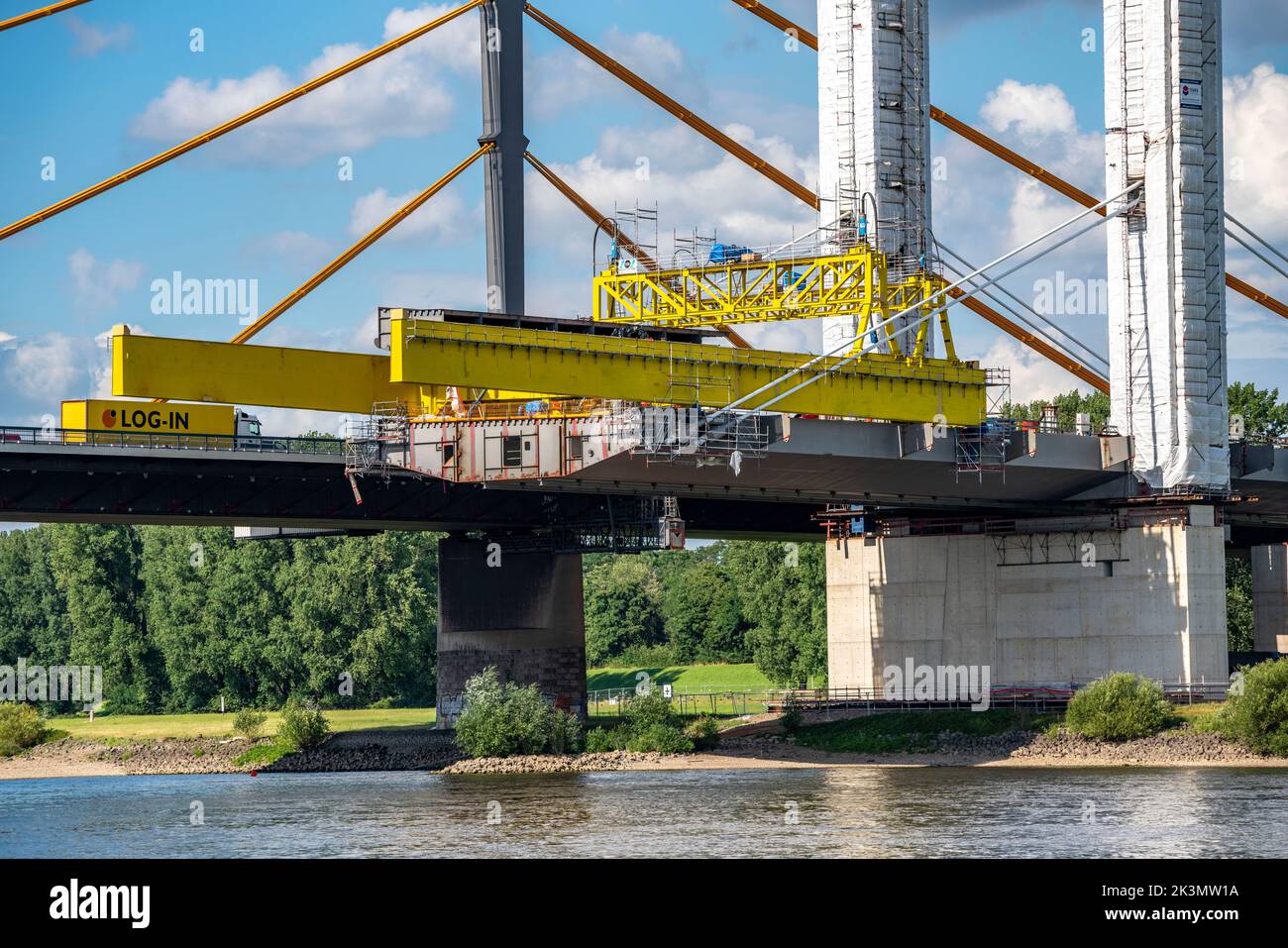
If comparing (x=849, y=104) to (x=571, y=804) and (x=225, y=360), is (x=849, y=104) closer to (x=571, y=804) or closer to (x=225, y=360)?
(x=225, y=360)

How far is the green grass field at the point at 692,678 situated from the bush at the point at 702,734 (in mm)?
67444

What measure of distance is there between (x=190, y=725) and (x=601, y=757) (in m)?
Result: 39.6

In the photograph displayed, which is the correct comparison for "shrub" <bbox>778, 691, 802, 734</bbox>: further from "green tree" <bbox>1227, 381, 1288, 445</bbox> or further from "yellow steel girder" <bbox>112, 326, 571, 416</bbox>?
"green tree" <bbox>1227, 381, 1288, 445</bbox>

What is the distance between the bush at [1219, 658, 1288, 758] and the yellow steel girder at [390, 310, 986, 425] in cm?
1474

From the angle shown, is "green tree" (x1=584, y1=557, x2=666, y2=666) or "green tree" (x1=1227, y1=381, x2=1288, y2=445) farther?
"green tree" (x1=584, y1=557, x2=666, y2=666)

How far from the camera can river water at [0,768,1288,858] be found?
4225 centimetres

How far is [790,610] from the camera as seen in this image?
459 feet

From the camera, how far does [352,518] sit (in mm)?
77188

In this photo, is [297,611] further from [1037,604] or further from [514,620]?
[1037,604]

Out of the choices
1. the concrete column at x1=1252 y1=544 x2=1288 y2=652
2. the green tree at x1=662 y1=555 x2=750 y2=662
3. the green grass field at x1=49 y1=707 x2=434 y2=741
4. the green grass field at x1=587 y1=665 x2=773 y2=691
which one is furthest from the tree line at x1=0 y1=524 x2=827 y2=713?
the concrete column at x1=1252 y1=544 x2=1288 y2=652
